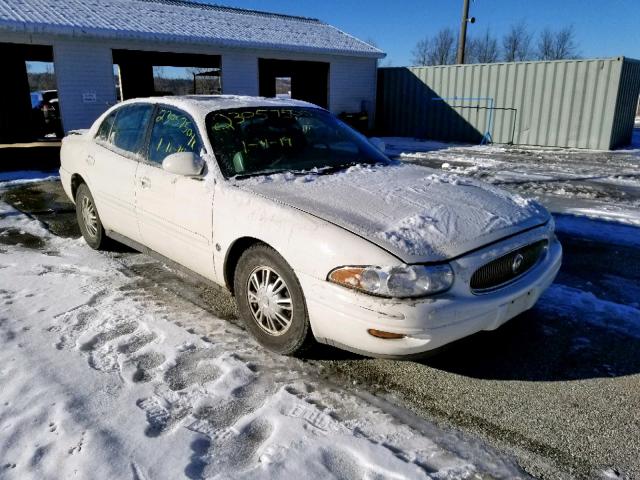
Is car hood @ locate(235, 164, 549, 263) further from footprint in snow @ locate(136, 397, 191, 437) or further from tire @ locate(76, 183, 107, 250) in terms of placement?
tire @ locate(76, 183, 107, 250)

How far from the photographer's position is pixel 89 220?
503 centimetres


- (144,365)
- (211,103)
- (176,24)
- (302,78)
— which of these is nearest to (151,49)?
(176,24)

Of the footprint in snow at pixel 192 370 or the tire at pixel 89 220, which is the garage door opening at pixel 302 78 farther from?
the footprint in snow at pixel 192 370

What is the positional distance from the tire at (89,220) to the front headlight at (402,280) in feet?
10.8

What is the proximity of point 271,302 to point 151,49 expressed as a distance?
14423 millimetres

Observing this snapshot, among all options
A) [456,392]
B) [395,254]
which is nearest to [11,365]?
[395,254]

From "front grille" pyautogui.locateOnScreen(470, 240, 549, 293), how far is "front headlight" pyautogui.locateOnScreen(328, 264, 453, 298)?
220mm

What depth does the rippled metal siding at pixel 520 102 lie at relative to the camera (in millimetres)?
14562

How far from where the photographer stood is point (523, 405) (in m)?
2.61

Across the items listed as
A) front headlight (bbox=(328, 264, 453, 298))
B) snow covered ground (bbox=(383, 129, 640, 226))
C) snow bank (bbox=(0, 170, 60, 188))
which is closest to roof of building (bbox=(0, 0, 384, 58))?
snow bank (bbox=(0, 170, 60, 188))

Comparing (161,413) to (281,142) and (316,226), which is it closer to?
(316,226)

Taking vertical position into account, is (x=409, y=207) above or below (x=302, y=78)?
below

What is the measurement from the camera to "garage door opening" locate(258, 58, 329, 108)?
67.3 ft

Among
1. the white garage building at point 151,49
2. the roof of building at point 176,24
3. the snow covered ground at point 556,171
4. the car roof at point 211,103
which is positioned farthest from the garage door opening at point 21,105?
the car roof at point 211,103
